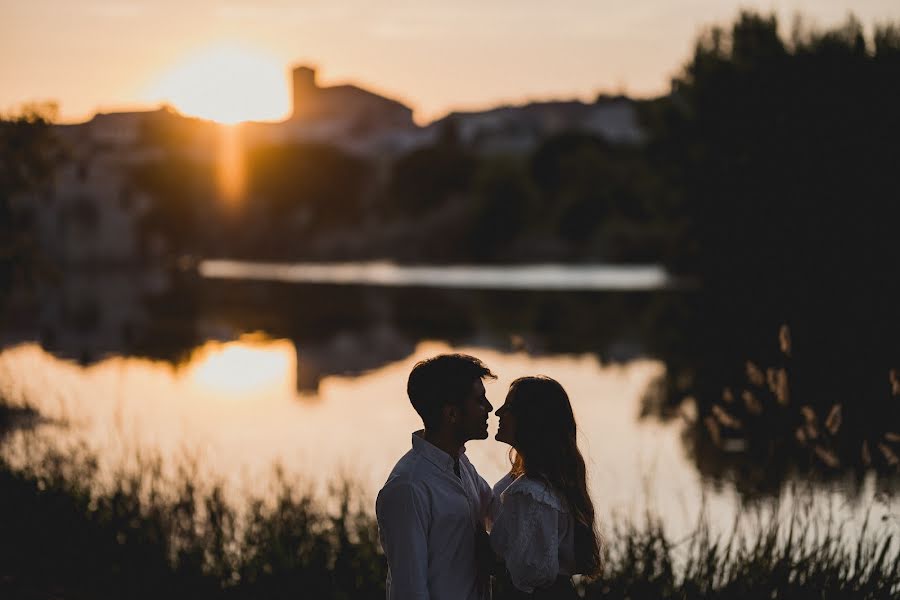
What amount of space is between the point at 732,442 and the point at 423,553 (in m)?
16.3

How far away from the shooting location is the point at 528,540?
14.5 ft

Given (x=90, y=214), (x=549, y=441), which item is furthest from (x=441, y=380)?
(x=90, y=214)

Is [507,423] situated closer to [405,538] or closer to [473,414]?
[473,414]

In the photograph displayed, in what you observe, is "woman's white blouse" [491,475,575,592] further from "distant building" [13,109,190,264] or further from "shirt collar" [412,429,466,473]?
"distant building" [13,109,190,264]

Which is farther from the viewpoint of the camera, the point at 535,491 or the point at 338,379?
the point at 338,379

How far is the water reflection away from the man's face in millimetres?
6079

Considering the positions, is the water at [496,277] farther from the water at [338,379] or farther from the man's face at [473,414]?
the man's face at [473,414]

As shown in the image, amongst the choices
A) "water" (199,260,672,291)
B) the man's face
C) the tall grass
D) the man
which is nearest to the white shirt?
the man

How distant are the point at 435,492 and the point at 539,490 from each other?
352mm

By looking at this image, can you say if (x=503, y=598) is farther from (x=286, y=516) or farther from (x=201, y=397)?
(x=201, y=397)

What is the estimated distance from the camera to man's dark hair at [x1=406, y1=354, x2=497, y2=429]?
4.32 m

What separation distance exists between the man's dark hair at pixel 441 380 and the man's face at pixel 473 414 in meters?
0.02

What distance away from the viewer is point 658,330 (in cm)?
3888

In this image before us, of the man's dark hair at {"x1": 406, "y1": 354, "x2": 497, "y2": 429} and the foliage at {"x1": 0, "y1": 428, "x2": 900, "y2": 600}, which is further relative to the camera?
the foliage at {"x1": 0, "y1": 428, "x2": 900, "y2": 600}
